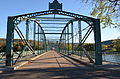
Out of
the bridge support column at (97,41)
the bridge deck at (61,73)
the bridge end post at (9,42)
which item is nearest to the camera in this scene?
the bridge deck at (61,73)

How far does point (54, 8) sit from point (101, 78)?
9706mm

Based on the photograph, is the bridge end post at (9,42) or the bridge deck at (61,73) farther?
the bridge end post at (9,42)

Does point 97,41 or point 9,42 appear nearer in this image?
point 9,42

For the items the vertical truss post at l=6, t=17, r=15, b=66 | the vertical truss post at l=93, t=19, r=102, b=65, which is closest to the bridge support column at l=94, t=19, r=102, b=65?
the vertical truss post at l=93, t=19, r=102, b=65

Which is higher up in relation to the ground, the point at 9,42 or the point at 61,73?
the point at 9,42

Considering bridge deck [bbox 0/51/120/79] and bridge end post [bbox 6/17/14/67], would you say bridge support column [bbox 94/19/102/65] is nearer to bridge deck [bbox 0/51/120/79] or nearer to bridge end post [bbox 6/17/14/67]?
bridge deck [bbox 0/51/120/79]

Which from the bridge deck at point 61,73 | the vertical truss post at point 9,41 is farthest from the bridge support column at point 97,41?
the vertical truss post at point 9,41

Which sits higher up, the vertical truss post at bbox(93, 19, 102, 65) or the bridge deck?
the vertical truss post at bbox(93, 19, 102, 65)

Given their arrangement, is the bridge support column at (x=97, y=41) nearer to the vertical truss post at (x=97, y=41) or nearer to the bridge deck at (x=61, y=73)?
the vertical truss post at (x=97, y=41)

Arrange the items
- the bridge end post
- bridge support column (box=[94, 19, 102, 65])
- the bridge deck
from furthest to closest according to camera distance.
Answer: bridge support column (box=[94, 19, 102, 65])
the bridge end post
the bridge deck

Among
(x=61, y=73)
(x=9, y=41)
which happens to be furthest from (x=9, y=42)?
(x=61, y=73)

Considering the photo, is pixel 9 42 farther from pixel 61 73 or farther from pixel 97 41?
pixel 97 41

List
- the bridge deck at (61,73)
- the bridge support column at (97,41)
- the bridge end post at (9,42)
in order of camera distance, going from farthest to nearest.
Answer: the bridge support column at (97,41) < the bridge end post at (9,42) < the bridge deck at (61,73)

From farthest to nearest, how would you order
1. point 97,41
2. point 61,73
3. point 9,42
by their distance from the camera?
point 97,41 → point 9,42 → point 61,73
